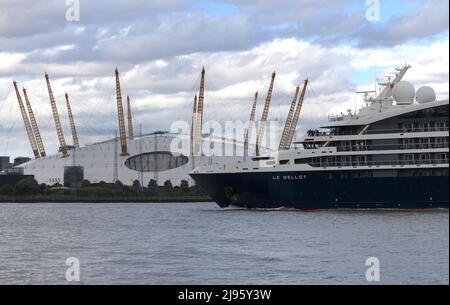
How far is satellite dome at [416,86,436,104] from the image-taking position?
260 feet

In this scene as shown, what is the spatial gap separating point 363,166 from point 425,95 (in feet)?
32.4

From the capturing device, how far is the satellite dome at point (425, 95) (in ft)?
260

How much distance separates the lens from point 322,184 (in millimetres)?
74875

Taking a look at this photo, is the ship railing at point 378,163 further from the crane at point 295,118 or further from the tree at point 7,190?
the tree at point 7,190

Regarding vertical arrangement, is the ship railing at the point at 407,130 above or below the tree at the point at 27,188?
above

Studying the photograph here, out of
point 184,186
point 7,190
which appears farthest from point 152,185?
point 7,190

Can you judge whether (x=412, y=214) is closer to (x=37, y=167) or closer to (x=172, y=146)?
(x=172, y=146)

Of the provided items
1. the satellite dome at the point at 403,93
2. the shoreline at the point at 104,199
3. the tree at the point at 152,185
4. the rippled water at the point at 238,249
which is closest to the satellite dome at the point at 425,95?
the satellite dome at the point at 403,93

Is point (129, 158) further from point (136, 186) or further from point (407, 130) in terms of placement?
point (407, 130)

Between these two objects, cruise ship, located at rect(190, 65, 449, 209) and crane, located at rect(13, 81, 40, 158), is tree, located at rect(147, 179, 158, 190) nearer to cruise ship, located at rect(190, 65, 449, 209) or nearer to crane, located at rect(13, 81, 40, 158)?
crane, located at rect(13, 81, 40, 158)

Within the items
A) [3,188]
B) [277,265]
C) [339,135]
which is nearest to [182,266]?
[277,265]

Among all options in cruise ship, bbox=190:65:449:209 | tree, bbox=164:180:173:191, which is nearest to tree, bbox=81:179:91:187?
tree, bbox=164:180:173:191

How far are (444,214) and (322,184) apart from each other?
36.7 feet
